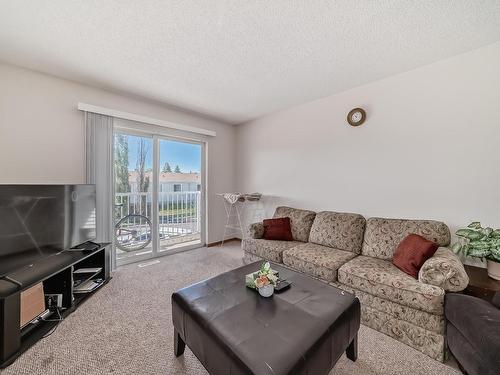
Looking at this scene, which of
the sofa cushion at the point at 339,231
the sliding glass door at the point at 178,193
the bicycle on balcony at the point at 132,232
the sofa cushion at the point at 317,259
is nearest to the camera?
the sofa cushion at the point at 317,259

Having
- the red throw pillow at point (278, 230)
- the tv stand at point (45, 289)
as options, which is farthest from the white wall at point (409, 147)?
the tv stand at point (45, 289)

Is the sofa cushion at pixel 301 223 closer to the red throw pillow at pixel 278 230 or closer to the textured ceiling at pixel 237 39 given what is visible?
the red throw pillow at pixel 278 230

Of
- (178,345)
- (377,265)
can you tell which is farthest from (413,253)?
(178,345)

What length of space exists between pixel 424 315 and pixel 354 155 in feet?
6.28

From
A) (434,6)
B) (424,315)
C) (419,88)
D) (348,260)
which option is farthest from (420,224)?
(434,6)

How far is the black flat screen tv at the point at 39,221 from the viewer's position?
158cm

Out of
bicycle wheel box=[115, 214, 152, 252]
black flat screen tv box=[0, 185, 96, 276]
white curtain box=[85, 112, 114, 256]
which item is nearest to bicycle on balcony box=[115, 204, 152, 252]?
bicycle wheel box=[115, 214, 152, 252]

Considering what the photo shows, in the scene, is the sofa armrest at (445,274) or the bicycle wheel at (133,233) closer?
the sofa armrest at (445,274)

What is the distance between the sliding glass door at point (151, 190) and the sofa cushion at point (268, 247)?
58.6 inches

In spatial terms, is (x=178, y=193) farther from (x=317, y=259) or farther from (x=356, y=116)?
(x=356, y=116)

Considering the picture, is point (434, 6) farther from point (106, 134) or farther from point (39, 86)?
point (39, 86)

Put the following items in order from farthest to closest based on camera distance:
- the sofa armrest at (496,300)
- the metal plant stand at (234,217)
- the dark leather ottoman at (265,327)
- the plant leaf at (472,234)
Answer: the metal plant stand at (234,217) → the plant leaf at (472,234) → the sofa armrest at (496,300) → the dark leather ottoman at (265,327)

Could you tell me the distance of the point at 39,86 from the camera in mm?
2363

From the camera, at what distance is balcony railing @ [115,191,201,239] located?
3219 millimetres
